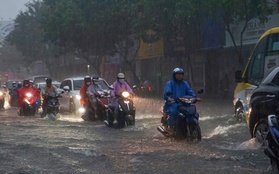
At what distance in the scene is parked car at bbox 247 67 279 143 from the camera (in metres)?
8.73

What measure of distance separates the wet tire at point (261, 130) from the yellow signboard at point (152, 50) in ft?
98.8

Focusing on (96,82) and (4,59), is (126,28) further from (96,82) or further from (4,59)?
(4,59)

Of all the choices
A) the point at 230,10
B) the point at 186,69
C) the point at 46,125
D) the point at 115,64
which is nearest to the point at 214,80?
the point at 186,69

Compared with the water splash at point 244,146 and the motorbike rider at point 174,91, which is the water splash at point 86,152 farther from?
the water splash at point 244,146

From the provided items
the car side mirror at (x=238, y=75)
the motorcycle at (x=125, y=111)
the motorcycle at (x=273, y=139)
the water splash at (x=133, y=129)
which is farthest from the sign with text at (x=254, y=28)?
the motorcycle at (x=273, y=139)

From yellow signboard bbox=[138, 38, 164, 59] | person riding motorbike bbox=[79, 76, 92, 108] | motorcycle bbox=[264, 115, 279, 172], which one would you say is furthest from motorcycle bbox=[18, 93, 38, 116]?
yellow signboard bbox=[138, 38, 164, 59]

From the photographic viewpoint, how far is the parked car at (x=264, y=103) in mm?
8734

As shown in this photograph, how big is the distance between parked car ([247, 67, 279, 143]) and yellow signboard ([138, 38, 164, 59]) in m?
30.0

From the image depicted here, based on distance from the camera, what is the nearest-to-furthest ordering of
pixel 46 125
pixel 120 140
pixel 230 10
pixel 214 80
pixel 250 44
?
pixel 120 140 < pixel 46 125 < pixel 230 10 < pixel 250 44 < pixel 214 80

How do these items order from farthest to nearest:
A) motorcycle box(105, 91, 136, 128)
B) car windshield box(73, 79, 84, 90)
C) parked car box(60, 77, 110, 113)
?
car windshield box(73, 79, 84, 90)
parked car box(60, 77, 110, 113)
motorcycle box(105, 91, 136, 128)

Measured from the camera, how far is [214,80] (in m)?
35.0

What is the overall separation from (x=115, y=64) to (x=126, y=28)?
42.3ft

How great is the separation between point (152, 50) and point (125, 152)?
32694 millimetres

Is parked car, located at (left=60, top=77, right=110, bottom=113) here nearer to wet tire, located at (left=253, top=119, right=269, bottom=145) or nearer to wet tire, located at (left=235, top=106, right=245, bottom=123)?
wet tire, located at (left=235, top=106, right=245, bottom=123)
